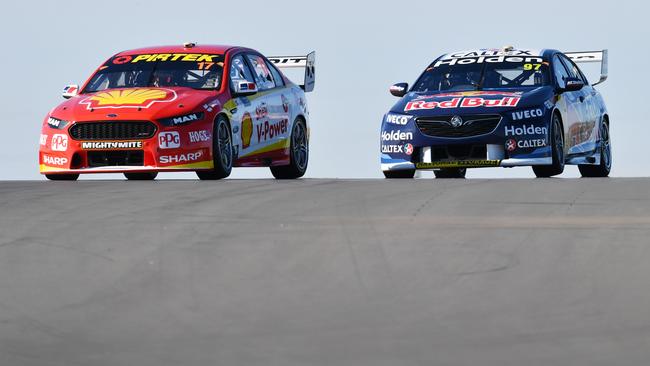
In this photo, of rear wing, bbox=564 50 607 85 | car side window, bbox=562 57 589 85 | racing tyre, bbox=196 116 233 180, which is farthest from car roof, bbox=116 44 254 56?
rear wing, bbox=564 50 607 85

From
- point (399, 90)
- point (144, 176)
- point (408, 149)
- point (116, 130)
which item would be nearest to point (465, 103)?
point (408, 149)

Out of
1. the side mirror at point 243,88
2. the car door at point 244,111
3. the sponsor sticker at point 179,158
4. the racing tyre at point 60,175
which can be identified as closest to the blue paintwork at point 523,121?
the car door at point 244,111

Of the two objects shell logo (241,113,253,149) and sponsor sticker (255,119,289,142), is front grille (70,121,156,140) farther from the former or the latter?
sponsor sticker (255,119,289,142)

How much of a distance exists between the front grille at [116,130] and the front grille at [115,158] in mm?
148

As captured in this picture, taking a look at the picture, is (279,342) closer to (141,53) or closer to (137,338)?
(137,338)

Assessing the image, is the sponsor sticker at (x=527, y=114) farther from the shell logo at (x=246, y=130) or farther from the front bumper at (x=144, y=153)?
the front bumper at (x=144, y=153)

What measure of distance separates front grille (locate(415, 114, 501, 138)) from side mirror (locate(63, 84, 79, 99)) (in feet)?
12.1

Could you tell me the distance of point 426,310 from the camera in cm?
715

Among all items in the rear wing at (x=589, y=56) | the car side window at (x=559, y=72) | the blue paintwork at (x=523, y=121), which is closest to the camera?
the blue paintwork at (x=523, y=121)

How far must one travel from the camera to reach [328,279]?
7.94m

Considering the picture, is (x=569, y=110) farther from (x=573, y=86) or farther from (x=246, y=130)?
(x=246, y=130)

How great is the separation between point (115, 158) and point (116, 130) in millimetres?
276

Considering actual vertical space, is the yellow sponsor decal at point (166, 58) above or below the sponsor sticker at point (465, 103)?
above

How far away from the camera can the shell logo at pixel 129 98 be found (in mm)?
15367
